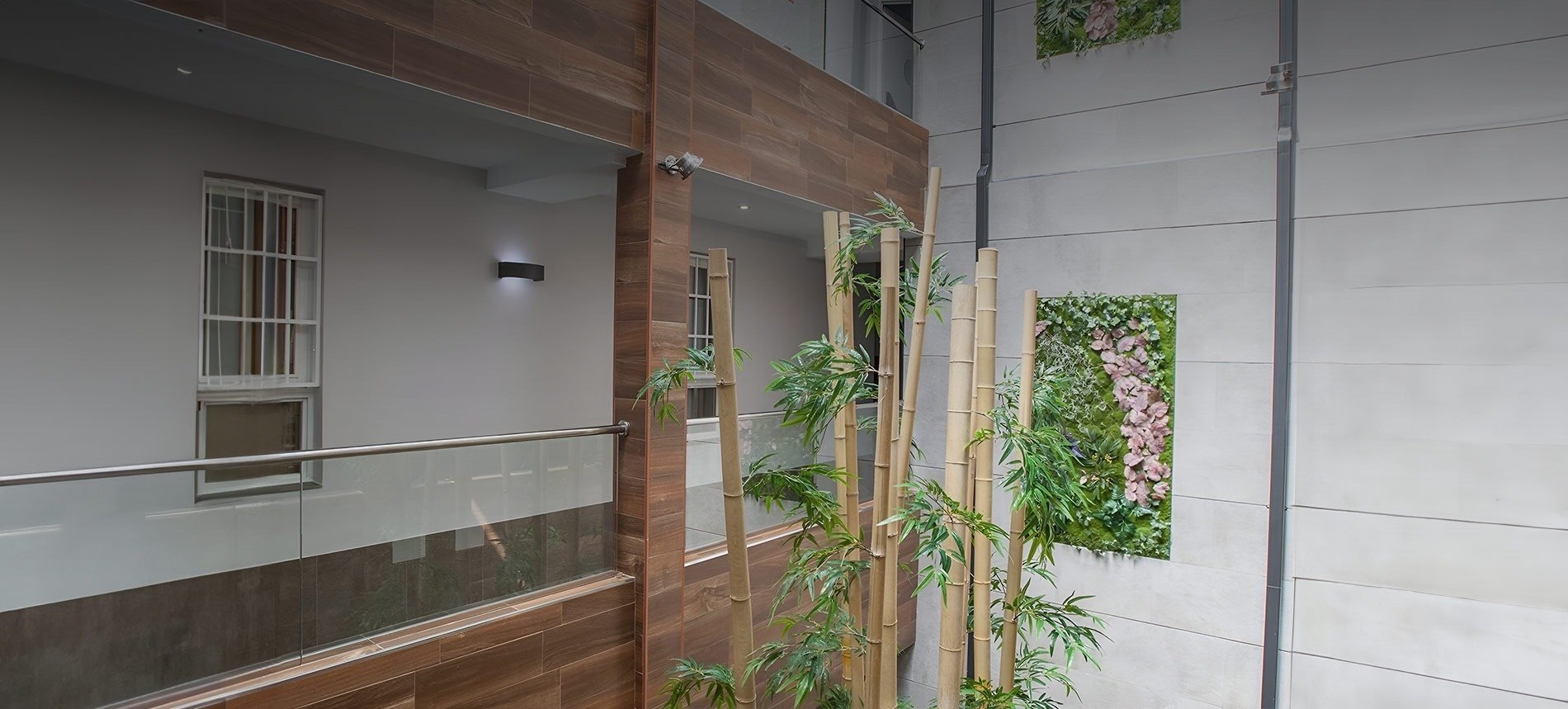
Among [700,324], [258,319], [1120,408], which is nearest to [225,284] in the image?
[258,319]

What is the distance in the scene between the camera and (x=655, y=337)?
300cm

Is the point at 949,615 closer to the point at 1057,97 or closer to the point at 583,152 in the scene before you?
the point at 583,152

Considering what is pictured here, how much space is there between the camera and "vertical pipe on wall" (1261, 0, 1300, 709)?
10.2 feet

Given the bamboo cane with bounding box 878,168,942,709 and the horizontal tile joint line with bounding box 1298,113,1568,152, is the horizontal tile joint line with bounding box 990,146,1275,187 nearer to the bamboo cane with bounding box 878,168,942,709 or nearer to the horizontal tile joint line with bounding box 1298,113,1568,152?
the horizontal tile joint line with bounding box 1298,113,1568,152

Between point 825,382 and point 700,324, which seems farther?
point 700,324

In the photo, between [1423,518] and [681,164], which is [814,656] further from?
[1423,518]

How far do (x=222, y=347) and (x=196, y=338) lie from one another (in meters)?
0.14

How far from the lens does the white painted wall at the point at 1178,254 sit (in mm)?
3598

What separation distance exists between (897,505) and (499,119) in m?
1.82

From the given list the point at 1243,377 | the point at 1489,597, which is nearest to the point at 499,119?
the point at 1243,377

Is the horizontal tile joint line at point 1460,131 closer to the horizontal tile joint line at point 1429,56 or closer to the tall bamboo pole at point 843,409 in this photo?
the horizontal tile joint line at point 1429,56

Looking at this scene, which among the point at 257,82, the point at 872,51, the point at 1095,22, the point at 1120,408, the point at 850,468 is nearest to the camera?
the point at 850,468

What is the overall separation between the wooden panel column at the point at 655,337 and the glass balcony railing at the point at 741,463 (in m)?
0.13

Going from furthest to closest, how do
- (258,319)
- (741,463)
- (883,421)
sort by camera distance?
(258,319), (741,463), (883,421)
